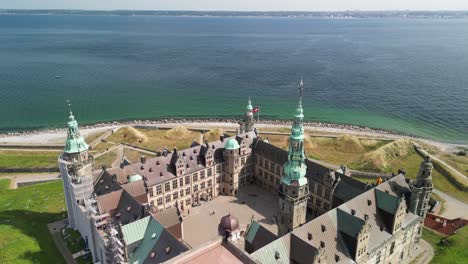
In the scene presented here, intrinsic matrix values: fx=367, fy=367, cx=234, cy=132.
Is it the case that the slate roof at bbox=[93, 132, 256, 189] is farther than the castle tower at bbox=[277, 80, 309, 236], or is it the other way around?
the slate roof at bbox=[93, 132, 256, 189]

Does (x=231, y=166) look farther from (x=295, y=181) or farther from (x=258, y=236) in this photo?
(x=258, y=236)

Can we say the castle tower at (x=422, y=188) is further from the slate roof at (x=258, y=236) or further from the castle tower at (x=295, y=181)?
the slate roof at (x=258, y=236)

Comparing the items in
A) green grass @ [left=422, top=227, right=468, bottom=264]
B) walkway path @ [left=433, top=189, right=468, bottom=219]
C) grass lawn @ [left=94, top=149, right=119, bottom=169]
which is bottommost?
walkway path @ [left=433, top=189, right=468, bottom=219]

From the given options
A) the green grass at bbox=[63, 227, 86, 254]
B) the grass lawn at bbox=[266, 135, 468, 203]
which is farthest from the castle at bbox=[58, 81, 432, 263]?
the grass lawn at bbox=[266, 135, 468, 203]

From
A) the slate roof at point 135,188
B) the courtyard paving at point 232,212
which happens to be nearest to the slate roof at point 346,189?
the courtyard paving at point 232,212

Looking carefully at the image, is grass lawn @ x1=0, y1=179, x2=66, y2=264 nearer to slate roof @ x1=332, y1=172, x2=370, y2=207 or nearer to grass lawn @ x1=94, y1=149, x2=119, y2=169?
grass lawn @ x1=94, y1=149, x2=119, y2=169

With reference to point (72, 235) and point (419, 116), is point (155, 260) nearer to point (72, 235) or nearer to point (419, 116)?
point (72, 235)
